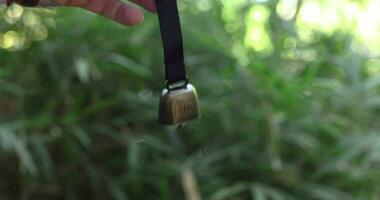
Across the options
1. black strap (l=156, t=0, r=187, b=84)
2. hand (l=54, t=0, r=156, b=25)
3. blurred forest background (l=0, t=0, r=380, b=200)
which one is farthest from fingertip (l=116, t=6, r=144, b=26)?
blurred forest background (l=0, t=0, r=380, b=200)

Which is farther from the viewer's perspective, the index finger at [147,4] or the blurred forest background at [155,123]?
the blurred forest background at [155,123]

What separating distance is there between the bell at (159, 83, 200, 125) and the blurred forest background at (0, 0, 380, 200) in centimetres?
86

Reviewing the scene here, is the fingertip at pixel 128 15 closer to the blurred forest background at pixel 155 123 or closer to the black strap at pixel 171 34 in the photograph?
the black strap at pixel 171 34

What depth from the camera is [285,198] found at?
1.93 m

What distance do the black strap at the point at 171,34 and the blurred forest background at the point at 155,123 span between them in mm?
903

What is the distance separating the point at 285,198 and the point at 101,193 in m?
0.44

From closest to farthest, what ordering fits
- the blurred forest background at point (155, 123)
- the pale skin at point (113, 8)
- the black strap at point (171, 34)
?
the black strap at point (171, 34), the pale skin at point (113, 8), the blurred forest background at point (155, 123)

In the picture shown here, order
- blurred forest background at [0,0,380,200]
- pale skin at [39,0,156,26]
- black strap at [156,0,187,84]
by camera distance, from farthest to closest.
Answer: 1. blurred forest background at [0,0,380,200]
2. pale skin at [39,0,156,26]
3. black strap at [156,0,187,84]

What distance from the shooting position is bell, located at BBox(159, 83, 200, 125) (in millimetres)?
1038

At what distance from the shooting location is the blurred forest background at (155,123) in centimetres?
192

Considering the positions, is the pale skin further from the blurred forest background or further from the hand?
the blurred forest background

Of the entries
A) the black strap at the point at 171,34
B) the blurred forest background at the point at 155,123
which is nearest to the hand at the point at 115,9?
the black strap at the point at 171,34

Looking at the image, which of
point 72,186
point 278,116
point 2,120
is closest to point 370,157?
point 278,116

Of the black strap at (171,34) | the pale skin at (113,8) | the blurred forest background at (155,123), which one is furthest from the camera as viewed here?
the blurred forest background at (155,123)
